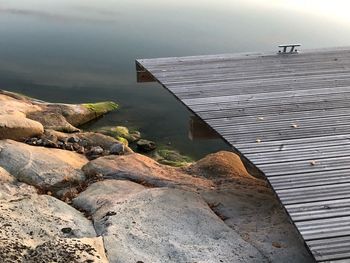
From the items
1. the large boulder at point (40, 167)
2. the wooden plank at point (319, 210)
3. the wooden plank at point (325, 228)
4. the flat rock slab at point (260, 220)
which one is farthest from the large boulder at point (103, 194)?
the wooden plank at point (325, 228)

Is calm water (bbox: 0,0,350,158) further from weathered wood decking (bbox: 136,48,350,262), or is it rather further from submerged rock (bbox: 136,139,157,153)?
weathered wood decking (bbox: 136,48,350,262)

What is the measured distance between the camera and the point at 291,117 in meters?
8.39

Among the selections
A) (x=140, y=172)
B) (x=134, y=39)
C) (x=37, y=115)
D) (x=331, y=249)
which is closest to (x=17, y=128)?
(x=37, y=115)

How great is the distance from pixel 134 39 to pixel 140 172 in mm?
17683

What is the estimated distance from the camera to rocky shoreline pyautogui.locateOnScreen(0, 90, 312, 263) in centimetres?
590

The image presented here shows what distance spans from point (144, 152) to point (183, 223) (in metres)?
7.91

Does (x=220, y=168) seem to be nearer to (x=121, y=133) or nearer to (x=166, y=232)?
(x=166, y=232)

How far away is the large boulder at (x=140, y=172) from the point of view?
29.9ft

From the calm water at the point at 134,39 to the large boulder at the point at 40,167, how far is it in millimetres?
Result: 5753

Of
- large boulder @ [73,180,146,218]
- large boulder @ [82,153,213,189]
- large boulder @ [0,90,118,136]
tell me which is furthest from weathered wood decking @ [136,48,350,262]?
large boulder @ [0,90,118,136]

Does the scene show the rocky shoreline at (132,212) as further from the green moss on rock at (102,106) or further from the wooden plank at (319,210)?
the green moss on rock at (102,106)

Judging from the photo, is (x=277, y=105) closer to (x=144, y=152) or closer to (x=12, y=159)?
(x=12, y=159)

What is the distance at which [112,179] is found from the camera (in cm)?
902

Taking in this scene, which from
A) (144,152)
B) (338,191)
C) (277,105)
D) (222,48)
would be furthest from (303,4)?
(338,191)
